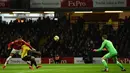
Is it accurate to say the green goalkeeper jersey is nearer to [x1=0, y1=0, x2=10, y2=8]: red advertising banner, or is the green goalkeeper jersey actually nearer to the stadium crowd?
the stadium crowd

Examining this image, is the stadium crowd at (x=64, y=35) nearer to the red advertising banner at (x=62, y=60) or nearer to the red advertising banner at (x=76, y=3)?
the red advertising banner at (x=62, y=60)

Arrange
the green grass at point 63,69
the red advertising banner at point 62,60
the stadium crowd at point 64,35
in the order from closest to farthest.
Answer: the green grass at point 63,69, the red advertising banner at point 62,60, the stadium crowd at point 64,35

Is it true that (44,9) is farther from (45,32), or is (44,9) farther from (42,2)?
(45,32)

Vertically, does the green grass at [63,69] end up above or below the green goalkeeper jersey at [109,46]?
below

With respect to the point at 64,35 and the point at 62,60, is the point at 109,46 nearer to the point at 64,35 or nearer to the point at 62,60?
the point at 62,60

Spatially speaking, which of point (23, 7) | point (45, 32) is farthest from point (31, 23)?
point (23, 7)

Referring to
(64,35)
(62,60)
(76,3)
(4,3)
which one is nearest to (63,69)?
(76,3)

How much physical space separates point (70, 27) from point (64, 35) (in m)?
1.32

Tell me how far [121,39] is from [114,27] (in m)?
2.80

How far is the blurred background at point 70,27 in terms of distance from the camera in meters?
34.5

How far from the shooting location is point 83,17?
135ft

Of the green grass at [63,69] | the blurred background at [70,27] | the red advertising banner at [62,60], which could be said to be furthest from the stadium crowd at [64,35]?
the green grass at [63,69]

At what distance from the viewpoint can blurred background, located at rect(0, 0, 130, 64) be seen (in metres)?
34.5

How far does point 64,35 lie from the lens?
38750mm
